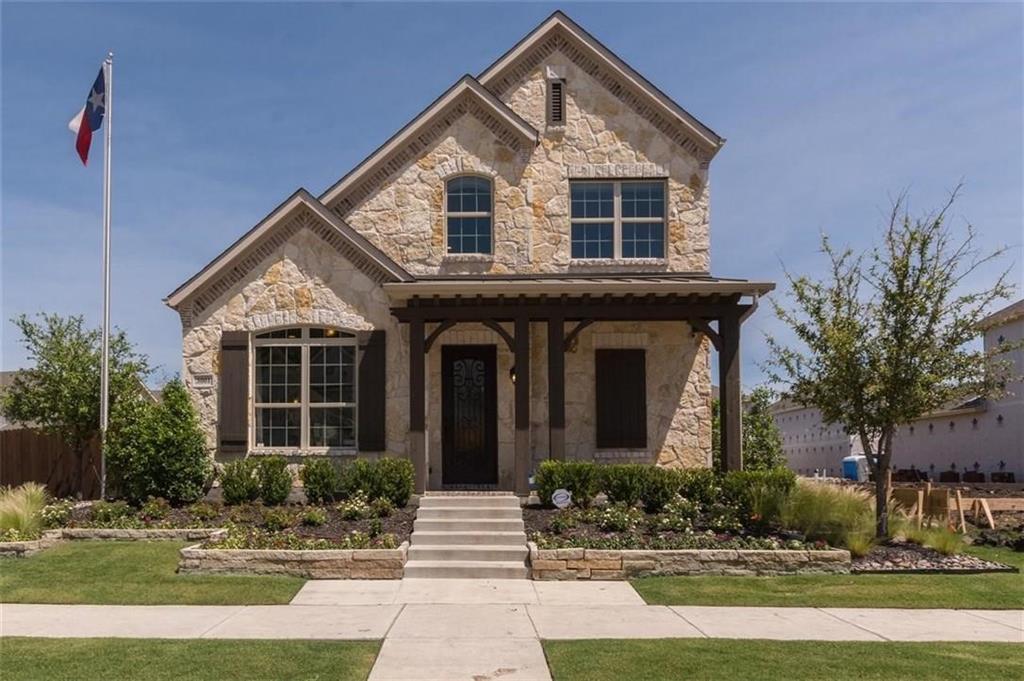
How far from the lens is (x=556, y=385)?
1619cm

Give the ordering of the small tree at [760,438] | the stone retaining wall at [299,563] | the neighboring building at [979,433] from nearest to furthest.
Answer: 1. the stone retaining wall at [299,563]
2. the small tree at [760,438]
3. the neighboring building at [979,433]

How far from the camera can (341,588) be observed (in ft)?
37.9

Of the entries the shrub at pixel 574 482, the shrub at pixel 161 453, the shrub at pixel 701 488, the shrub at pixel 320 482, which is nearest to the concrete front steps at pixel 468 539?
the shrub at pixel 574 482

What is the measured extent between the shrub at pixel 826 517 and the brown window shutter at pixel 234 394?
9.82 meters

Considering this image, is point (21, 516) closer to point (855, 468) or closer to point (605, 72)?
point (605, 72)

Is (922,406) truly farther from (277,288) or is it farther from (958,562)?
(277,288)

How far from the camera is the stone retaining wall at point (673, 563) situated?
1223 cm

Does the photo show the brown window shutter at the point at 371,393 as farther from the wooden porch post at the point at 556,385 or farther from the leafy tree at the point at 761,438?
the leafy tree at the point at 761,438

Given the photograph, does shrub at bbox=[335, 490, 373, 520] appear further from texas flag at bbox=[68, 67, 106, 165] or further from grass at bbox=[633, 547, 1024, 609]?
texas flag at bbox=[68, 67, 106, 165]

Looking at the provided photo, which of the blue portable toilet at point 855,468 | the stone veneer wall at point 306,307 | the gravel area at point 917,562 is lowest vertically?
the blue portable toilet at point 855,468

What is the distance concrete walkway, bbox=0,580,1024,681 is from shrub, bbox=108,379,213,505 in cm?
511

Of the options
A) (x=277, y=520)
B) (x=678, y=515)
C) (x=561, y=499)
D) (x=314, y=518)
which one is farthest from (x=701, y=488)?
(x=277, y=520)

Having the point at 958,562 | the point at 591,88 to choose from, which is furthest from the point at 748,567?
the point at 591,88

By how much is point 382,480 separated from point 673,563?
537 centimetres
